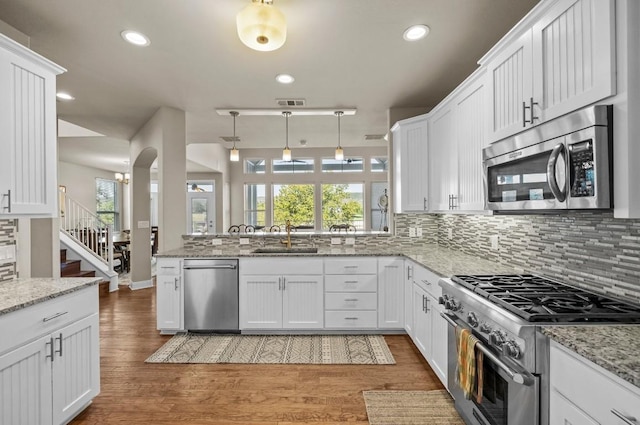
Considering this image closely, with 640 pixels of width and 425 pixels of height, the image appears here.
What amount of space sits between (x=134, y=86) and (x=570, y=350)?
13.9 ft

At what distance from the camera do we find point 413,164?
3.61 meters

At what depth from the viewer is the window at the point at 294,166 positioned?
9.47 metres

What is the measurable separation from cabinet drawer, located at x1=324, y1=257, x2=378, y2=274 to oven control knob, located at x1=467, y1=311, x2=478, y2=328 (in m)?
1.74

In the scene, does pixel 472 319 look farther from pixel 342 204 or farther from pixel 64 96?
pixel 342 204

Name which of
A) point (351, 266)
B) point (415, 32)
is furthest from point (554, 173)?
point (351, 266)

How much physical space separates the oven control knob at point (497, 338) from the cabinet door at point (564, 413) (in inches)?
10.3

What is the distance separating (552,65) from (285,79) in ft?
8.14

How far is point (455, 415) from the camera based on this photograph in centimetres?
219

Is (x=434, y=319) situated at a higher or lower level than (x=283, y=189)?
lower

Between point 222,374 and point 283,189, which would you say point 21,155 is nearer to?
point 222,374

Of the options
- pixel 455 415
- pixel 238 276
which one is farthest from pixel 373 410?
pixel 238 276

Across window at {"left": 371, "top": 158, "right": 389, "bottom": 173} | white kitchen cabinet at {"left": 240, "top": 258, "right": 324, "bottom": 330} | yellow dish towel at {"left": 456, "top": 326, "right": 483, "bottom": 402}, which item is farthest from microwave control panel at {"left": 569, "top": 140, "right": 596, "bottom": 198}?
window at {"left": 371, "top": 158, "right": 389, "bottom": 173}

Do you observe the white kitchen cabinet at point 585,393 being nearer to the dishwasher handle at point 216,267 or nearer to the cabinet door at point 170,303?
the dishwasher handle at point 216,267

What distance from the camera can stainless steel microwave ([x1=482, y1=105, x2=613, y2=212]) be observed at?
1246mm
